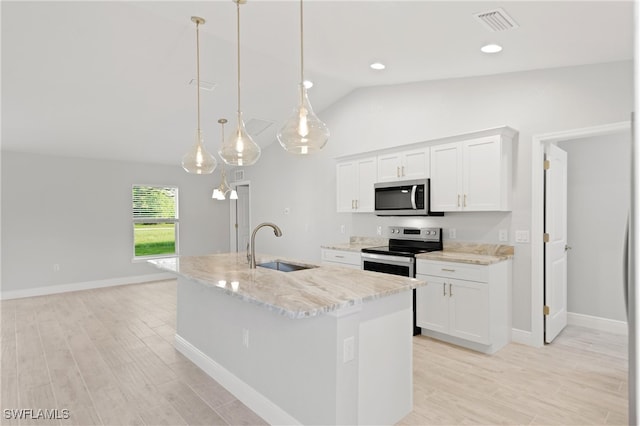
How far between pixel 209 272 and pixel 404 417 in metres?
1.66

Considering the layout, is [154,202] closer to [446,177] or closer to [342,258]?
[342,258]

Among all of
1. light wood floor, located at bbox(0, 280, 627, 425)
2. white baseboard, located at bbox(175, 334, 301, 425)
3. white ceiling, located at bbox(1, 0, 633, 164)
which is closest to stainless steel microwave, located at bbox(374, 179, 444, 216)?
white ceiling, located at bbox(1, 0, 633, 164)

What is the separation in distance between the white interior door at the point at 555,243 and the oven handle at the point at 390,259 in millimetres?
1344

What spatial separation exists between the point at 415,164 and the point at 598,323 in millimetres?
2742

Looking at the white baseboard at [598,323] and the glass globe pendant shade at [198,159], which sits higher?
the glass globe pendant shade at [198,159]

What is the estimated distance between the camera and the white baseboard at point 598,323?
3910 millimetres

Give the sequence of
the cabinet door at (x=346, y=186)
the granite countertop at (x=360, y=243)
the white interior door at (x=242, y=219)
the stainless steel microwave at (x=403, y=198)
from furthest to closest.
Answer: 1. the white interior door at (x=242, y=219)
2. the cabinet door at (x=346, y=186)
3. the granite countertop at (x=360, y=243)
4. the stainless steel microwave at (x=403, y=198)

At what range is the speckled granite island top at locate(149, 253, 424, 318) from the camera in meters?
1.76

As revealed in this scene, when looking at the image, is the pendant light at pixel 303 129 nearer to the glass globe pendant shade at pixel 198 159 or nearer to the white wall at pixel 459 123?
the glass globe pendant shade at pixel 198 159

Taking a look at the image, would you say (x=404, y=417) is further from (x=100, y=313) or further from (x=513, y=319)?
(x=100, y=313)

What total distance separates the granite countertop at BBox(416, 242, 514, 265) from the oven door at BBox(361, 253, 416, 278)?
0.14 metres

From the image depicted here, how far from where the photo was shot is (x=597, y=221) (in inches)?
161

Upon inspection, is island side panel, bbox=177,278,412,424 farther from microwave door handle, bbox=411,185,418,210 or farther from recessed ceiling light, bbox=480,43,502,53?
recessed ceiling light, bbox=480,43,502,53

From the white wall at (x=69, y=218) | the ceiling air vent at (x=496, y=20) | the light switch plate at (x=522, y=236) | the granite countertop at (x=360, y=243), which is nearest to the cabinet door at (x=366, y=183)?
the granite countertop at (x=360, y=243)
